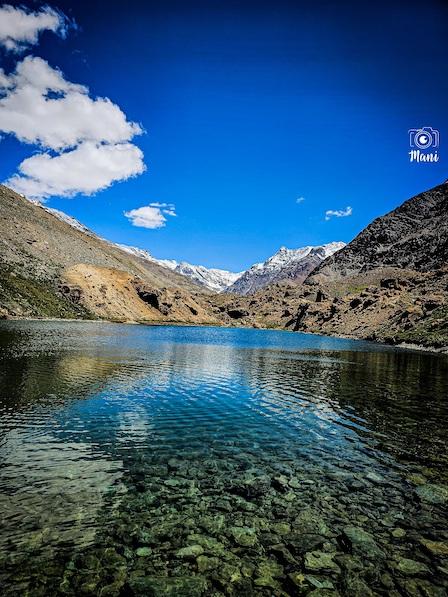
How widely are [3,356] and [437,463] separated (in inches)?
1653

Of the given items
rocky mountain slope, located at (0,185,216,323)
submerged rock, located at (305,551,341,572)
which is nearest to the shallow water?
submerged rock, located at (305,551,341,572)

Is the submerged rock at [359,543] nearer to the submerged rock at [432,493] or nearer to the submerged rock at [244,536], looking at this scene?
the submerged rock at [244,536]

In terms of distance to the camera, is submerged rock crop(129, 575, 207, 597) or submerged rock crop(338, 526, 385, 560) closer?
submerged rock crop(129, 575, 207, 597)

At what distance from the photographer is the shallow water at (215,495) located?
9.93 meters

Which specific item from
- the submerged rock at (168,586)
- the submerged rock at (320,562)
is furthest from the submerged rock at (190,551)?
the submerged rock at (320,562)

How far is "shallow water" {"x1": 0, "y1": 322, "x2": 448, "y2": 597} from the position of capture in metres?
9.93

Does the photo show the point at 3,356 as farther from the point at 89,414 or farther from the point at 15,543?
the point at 15,543

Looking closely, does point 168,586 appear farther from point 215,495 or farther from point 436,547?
point 436,547

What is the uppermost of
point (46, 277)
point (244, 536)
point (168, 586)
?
point (46, 277)

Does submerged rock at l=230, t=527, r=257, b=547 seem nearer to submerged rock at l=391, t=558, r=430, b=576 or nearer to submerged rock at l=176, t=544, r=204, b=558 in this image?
submerged rock at l=176, t=544, r=204, b=558

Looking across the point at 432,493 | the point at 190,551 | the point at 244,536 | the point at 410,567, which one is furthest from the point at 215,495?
the point at 432,493

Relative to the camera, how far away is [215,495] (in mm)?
14258

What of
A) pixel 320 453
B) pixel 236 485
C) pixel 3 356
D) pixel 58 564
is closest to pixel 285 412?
pixel 320 453

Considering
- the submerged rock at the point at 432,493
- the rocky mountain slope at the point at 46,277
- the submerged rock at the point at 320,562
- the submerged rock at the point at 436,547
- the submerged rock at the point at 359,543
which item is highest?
the rocky mountain slope at the point at 46,277
